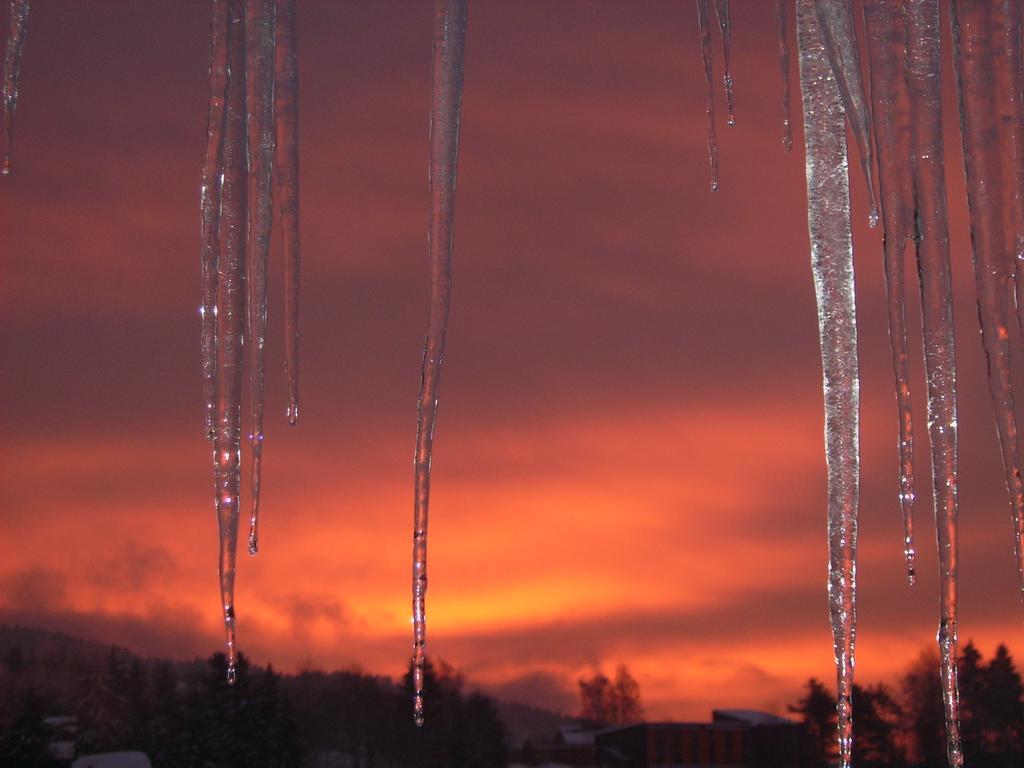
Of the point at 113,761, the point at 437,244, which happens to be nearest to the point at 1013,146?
the point at 437,244

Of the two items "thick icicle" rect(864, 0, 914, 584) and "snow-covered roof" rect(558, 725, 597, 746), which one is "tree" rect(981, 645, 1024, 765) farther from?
"thick icicle" rect(864, 0, 914, 584)

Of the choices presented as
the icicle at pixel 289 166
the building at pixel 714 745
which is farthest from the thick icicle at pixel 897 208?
the building at pixel 714 745

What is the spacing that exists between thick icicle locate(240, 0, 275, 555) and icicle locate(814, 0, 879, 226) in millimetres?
1732

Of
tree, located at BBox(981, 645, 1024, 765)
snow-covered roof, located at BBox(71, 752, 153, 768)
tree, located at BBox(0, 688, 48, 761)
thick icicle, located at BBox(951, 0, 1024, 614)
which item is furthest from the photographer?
tree, located at BBox(981, 645, 1024, 765)

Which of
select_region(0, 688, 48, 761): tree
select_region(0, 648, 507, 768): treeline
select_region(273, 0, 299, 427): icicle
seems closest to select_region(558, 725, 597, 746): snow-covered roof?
select_region(0, 648, 507, 768): treeline

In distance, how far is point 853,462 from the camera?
12.6 ft

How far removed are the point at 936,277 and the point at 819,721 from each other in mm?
54773

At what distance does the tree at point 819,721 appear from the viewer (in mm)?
54094

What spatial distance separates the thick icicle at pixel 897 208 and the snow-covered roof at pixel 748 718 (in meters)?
53.3

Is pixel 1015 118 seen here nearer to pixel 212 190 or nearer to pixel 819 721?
pixel 212 190

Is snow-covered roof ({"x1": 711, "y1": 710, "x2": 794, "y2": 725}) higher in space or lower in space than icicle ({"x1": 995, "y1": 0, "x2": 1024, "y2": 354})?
lower

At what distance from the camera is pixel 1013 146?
3502 millimetres

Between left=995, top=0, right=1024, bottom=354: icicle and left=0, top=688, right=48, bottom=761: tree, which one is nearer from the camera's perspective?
left=995, top=0, right=1024, bottom=354: icicle

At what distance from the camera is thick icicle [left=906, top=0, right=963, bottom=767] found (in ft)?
11.5
